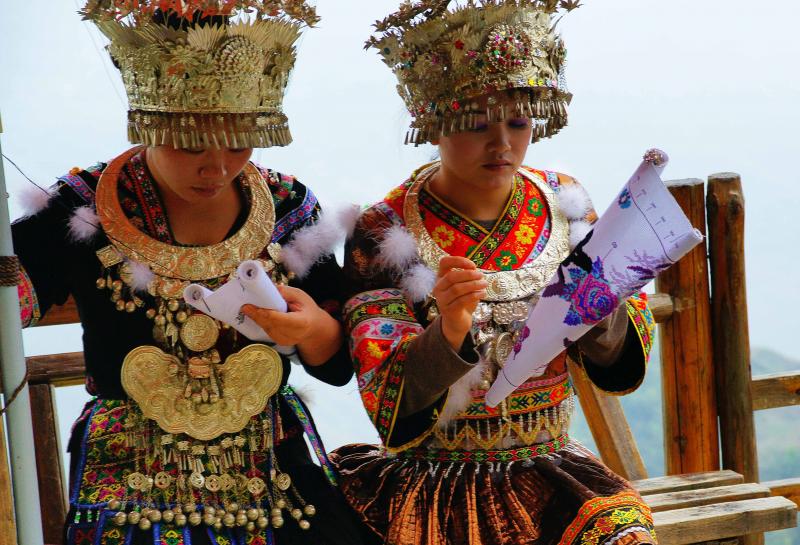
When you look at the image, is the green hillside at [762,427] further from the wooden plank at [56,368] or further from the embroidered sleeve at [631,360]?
the wooden plank at [56,368]

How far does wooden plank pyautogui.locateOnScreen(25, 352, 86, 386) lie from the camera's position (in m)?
3.03

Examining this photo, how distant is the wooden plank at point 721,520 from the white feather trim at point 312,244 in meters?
1.24

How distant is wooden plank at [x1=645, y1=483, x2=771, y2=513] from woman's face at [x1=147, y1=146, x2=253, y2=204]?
164 cm

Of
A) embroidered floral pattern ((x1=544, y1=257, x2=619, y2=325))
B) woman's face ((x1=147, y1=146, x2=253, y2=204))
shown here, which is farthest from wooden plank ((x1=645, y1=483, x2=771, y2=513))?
woman's face ((x1=147, y1=146, x2=253, y2=204))

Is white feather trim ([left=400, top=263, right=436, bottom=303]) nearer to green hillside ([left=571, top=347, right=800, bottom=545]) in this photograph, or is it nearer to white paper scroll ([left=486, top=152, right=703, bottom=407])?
white paper scroll ([left=486, top=152, right=703, bottom=407])

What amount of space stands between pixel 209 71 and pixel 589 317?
93cm

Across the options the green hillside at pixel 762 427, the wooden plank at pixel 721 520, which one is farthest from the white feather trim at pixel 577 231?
the green hillside at pixel 762 427

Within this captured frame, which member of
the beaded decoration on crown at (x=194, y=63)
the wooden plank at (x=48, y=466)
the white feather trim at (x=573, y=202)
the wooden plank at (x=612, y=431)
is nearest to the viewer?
the beaded decoration on crown at (x=194, y=63)

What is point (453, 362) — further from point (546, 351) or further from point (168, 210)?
point (168, 210)

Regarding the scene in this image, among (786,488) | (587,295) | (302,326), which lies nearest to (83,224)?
(302,326)

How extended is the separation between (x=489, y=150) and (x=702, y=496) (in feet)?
4.68

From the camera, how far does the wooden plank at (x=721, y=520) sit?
9.79 ft

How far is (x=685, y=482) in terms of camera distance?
3.37 m

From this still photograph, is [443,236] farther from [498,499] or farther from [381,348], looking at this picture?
[498,499]
